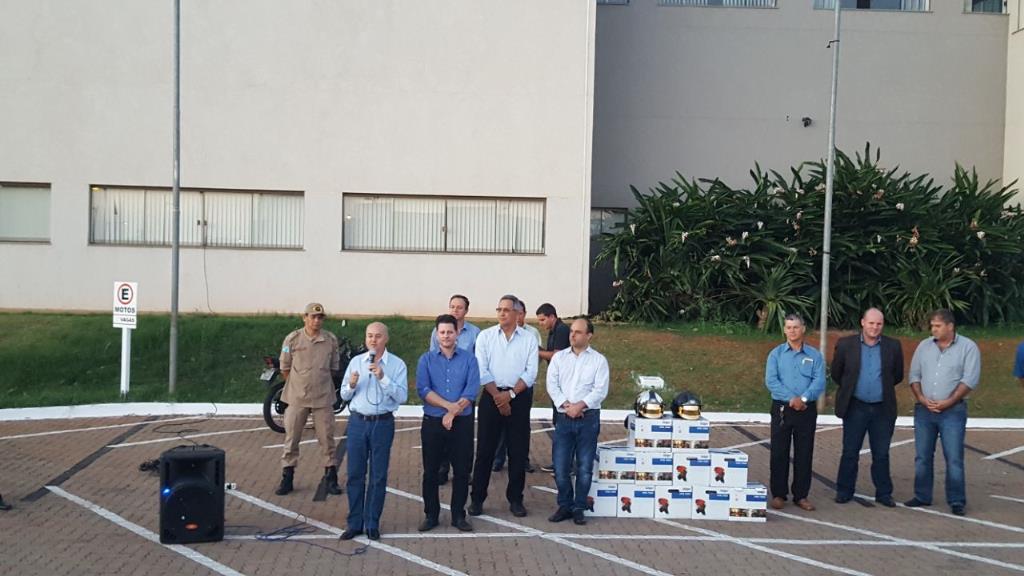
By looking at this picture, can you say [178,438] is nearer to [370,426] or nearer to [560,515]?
[370,426]

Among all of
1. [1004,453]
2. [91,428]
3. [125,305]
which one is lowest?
[91,428]

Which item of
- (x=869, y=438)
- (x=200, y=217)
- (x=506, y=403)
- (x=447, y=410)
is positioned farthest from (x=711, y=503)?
(x=200, y=217)

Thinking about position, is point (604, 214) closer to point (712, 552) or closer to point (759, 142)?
point (759, 142)

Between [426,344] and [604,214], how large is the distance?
6.72 m

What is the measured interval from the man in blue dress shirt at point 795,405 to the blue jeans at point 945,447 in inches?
44.4

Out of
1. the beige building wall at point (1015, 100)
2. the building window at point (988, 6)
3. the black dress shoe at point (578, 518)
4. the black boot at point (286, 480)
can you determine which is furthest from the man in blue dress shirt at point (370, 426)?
the building window at point (988, 6)

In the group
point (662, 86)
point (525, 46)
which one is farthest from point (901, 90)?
point (525, 46)

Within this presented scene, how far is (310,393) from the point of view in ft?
31.6

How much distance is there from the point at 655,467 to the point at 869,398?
7.52 ft

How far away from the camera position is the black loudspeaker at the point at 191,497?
25.8ft

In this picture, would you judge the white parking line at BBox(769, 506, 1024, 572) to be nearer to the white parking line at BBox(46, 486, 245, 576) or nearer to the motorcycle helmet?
the motorcycle helmet

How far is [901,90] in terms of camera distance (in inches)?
920

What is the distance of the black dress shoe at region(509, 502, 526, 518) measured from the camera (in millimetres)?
9055

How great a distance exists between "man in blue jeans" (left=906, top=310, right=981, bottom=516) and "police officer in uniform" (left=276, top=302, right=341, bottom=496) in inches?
225
